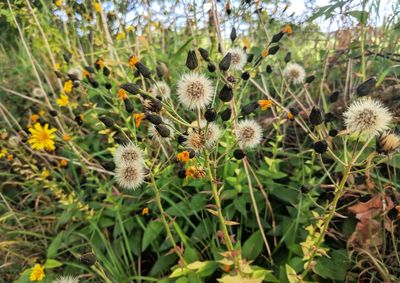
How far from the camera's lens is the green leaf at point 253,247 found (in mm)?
1482

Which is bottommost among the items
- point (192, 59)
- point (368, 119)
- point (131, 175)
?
point (131, 175)

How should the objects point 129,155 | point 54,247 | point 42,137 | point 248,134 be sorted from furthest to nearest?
point 54,247 → point 42,137 → point 248,134 → point 129,155

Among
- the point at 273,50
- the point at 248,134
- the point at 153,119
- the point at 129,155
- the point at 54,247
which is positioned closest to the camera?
the point at 153,119

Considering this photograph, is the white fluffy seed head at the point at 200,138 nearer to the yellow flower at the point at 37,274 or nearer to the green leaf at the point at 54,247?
the yellow flower at the point at 37,274

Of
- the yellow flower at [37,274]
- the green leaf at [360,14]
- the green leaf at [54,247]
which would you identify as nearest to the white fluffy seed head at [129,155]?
the yellow flower at [37,274]

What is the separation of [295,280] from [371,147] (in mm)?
802

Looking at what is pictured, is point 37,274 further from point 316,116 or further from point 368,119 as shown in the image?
point 368,119

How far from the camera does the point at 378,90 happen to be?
76.9 inches

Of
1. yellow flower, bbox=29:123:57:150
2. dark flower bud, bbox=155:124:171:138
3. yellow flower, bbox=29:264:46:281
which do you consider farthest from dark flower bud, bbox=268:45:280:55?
yellow flower, bbox=29:264:46:281

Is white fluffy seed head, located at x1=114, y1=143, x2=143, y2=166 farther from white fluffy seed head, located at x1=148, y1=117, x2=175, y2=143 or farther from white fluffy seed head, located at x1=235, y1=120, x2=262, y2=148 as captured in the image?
white fluffy seed head, located at x1=235, y1=120, x2=262, y2=148

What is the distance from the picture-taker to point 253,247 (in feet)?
4.90

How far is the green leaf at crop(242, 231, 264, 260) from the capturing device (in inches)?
58.4

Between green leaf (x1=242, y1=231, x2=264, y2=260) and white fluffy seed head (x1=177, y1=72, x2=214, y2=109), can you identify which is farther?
green leaf (x1=242, y1=231, x2=264, y2=260)

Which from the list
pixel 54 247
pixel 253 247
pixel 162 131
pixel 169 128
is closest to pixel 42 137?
pixel 54 247
